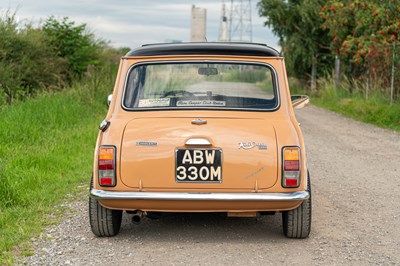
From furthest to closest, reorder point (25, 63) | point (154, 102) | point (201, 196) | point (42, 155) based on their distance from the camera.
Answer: point (25, 63) → point (42, 155) → point (154, 102) → point (201, 196)

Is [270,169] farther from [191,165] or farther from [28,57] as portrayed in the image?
[28,57]

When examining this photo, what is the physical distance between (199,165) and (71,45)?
691 inches

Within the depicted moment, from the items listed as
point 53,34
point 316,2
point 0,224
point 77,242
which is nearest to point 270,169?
point 77,242

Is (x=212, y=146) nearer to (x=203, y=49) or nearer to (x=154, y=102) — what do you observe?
(x=154, y=102)

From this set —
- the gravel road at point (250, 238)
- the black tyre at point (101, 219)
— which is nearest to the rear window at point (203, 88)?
the black tyre at point (101, 219)

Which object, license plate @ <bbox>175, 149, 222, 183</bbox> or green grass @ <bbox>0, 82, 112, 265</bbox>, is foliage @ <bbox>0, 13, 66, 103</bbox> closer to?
green grass @ <bbox>0, 82, 112, 265</bbox>

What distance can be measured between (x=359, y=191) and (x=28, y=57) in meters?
13.0

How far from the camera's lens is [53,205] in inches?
299

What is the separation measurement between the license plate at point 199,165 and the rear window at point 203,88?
0.72 m

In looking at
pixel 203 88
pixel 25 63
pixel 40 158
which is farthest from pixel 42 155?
pixel 25 63

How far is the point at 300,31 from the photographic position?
32.4 meters

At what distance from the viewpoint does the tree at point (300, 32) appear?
1236 inches

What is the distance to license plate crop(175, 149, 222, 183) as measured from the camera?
18.9 feet

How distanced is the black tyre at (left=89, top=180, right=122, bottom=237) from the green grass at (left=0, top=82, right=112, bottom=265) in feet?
1.93
